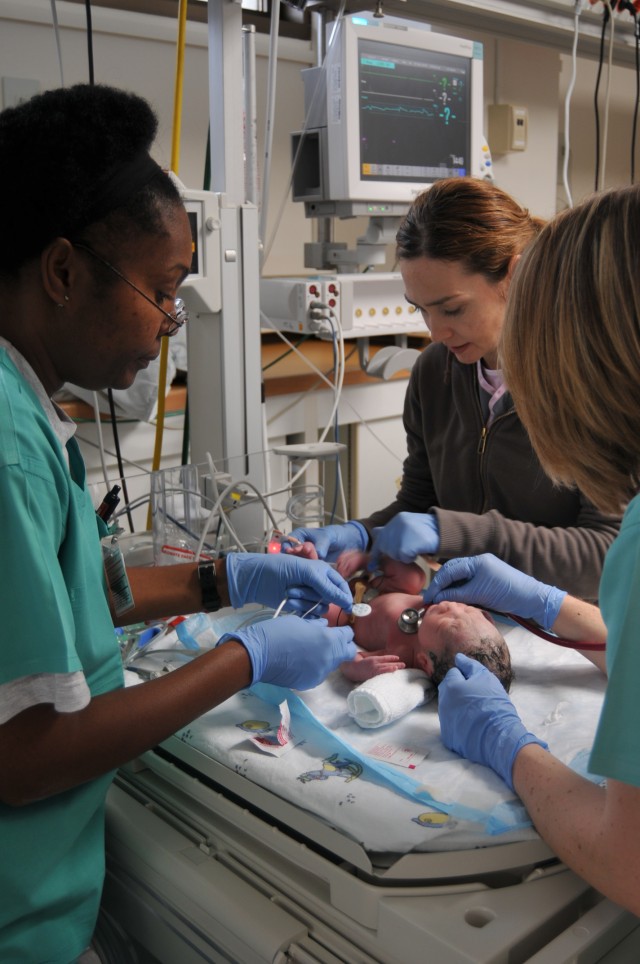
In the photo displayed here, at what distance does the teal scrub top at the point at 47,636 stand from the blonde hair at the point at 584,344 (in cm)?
55

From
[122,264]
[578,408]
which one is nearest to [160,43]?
[122,264]

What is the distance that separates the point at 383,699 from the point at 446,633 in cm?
27

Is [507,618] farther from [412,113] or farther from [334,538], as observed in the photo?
[412,113]

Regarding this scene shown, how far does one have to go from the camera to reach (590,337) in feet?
2.93

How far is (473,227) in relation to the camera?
1.70m

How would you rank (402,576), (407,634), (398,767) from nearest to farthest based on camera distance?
(398,767) < (407,634) < (402,576)

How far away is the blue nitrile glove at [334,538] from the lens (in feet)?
6.00

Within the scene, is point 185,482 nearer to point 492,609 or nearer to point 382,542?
point 382,542

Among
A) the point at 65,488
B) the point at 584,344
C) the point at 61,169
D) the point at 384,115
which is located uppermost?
the point at 384,115

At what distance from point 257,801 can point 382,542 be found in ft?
2.35

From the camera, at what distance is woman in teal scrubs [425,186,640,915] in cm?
84

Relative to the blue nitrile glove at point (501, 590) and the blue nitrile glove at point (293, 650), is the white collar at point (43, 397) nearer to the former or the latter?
the blue nitrile glove at point (293, 650)

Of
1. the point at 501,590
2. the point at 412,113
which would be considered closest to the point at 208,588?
the point at 501,590

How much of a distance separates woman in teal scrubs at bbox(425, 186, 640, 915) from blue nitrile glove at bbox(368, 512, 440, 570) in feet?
1.98
